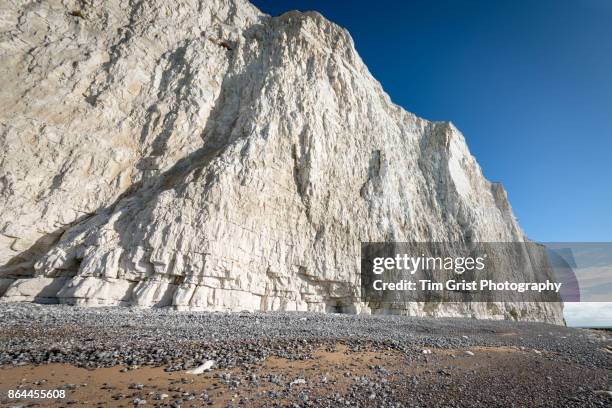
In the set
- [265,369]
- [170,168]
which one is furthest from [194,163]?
[265,369]

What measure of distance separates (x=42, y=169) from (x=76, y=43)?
1048cm

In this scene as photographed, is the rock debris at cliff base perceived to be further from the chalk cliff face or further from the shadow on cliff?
the shadow on cliff

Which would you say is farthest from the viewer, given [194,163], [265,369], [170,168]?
[194,163]

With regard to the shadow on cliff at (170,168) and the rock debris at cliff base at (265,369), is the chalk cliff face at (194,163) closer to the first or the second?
the shadow on cliff at (170,168)

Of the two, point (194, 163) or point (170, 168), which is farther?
point (194, 163)

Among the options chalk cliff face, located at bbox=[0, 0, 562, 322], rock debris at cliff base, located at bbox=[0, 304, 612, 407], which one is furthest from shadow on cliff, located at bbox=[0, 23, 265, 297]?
rock debris at cliff base, located at bbox=[0, 304, 612, 407]

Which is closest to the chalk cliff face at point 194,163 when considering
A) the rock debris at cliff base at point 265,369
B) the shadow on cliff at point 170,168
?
the shadow on cliff at point 170,168

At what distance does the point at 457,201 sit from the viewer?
115 feet

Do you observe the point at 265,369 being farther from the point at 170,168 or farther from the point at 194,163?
the point at 194,163

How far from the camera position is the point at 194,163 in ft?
74.1

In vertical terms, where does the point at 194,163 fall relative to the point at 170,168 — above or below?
above

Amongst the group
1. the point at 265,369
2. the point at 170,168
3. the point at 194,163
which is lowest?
the point at 265,369

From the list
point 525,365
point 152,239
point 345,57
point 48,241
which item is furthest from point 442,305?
point 48,241

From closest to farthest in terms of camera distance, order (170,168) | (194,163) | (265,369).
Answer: (265,369) → (170,168) → (194,163)
